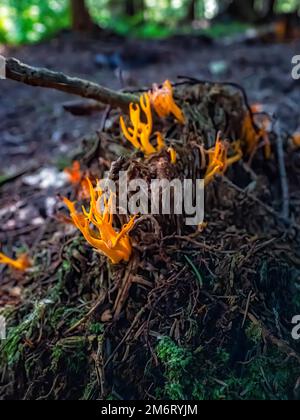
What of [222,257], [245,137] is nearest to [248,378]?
[222,257]

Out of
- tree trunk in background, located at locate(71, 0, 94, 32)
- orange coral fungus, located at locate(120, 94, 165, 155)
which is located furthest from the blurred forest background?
orange coral fungus, located at locate(120, 94, 165, 155)

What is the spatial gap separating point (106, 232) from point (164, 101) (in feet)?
3.14

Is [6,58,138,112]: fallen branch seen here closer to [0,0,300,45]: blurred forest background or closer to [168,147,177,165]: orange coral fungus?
[168,147,177,165]: orange coral fungus

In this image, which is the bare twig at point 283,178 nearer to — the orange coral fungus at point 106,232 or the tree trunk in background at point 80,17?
the orange coral fungus at point 106,232

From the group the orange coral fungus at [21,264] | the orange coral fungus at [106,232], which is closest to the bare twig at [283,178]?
the orange coral fungus at [106,232]

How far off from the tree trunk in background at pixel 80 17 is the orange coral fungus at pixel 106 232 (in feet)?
31.2

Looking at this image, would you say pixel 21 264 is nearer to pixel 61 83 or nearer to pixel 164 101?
pixel 61 83

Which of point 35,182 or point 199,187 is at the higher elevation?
point 35,182

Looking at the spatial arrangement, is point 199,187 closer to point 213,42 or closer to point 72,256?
point 72,256

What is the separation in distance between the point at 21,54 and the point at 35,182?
5.79m

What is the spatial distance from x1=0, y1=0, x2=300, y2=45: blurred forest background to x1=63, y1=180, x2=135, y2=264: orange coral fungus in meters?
9.23

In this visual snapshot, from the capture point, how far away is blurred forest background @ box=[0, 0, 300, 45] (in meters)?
10.4

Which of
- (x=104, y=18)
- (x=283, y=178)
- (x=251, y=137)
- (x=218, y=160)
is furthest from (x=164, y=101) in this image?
(x=104, y=18)

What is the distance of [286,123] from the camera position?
427cm
